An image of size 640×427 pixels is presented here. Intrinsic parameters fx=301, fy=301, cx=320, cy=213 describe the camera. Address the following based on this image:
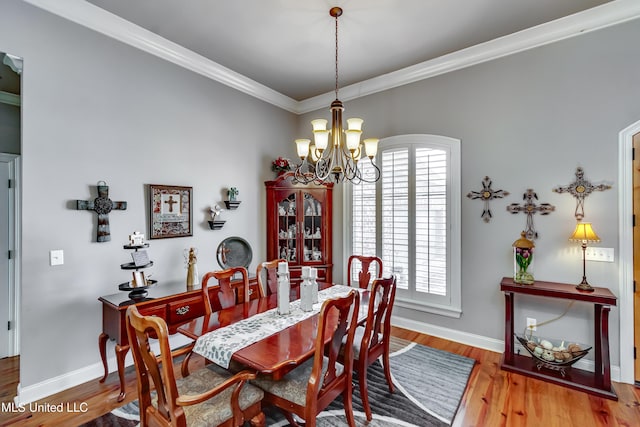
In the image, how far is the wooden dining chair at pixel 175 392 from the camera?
1326 millimetres

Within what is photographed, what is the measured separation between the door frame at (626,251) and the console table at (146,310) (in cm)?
362

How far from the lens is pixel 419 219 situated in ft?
11.7

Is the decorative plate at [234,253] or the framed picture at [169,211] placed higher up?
the framed picture at [169,211]

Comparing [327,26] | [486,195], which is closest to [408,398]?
[486,195]

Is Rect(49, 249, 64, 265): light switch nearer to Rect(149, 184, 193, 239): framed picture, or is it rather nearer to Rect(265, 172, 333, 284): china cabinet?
Rect(149, 184, 193, 239): framed picture

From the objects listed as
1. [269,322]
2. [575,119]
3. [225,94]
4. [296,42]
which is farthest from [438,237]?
[225,94]

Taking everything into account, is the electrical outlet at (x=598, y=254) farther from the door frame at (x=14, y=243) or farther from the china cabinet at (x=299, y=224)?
the door frame at (x=14, y=243)

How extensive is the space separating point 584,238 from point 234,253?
349 cm

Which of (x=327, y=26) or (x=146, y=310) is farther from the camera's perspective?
(x=327, y=26)

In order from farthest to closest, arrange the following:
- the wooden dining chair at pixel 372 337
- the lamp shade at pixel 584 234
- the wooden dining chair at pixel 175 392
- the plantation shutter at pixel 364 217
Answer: the plantation shutter at pixel 364 217 < the lamp shade at pixel 584 234 < the wooden dining chair at pixel 372 337 < the wooden dining chair at pixel 175 392

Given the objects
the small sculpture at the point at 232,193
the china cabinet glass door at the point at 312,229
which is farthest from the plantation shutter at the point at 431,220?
the small sculpture at the point at 232,193

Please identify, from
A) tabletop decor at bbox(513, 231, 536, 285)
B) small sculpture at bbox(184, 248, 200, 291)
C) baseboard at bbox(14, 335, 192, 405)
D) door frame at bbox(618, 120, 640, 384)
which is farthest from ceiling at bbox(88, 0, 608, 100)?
baseboard at bbox(14, 335, 192, 405)

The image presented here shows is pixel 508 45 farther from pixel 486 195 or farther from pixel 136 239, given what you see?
pixel 136 239

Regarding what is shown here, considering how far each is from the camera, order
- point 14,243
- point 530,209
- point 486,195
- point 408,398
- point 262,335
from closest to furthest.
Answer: point 262,335, point 408,398, point 530,209, point 14,243, point 486,195
